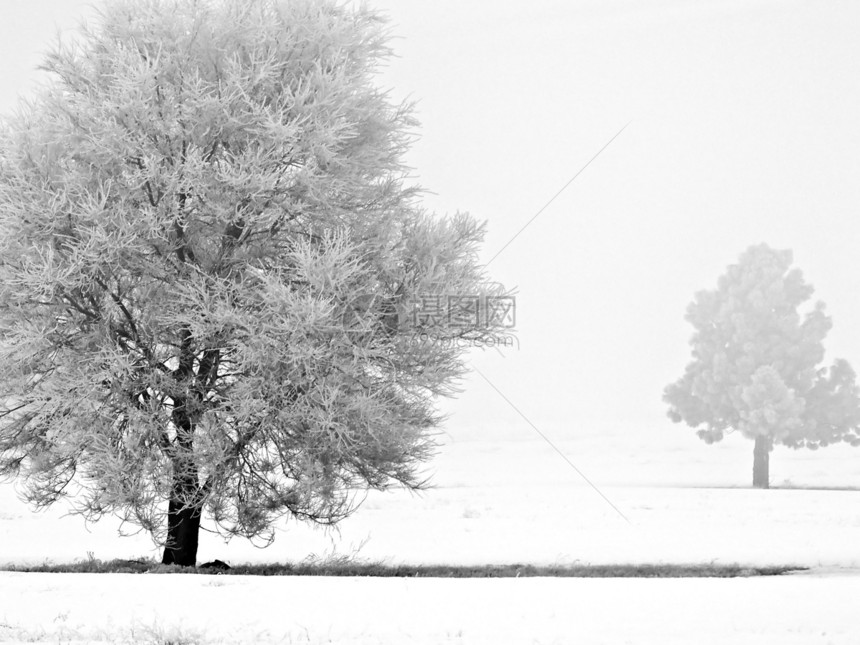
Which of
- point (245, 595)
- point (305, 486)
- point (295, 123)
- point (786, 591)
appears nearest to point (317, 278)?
point (295, 123)

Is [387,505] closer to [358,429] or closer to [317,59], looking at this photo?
[358,429]

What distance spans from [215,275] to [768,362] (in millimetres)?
25628

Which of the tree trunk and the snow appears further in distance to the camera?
the tree trunk

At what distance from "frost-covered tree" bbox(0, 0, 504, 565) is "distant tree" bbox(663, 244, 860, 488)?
69.7 feet

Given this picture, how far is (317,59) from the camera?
1417 centimetres

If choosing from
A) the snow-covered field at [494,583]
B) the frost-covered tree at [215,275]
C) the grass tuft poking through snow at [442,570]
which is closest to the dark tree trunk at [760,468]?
the snow-covered field at [494,583]

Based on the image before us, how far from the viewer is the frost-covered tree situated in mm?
12594

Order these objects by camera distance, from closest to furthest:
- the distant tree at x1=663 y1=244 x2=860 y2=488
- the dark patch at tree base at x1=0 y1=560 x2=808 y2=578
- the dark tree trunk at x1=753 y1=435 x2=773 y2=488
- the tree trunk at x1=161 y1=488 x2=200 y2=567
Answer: the dark patch at tree base at x1=0 y1=560 x2=808 y2=578, the tree trunk at x1=161 y1=488 x2=200 y2=567, the distant tree at x1=663 y1=244 x2=860 y2=488, the dark tree trunk at x1=753 y1=435 x2=773 y2=488

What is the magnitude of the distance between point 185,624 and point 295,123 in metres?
7.55

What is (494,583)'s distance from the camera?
1147 cm

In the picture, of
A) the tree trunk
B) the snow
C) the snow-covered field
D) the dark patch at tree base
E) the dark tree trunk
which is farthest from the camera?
the dark tree trunk

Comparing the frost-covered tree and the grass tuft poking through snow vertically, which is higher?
the frost-covered tree

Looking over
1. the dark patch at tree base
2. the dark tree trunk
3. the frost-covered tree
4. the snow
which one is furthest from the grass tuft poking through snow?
the dark tree trunk

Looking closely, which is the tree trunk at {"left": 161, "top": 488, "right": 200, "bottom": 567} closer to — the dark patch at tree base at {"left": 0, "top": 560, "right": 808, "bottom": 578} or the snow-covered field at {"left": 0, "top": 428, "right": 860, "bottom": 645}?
the dark patch at tree base at {"left": 0, "top": 560, "right": 808, "bottom": 578}
